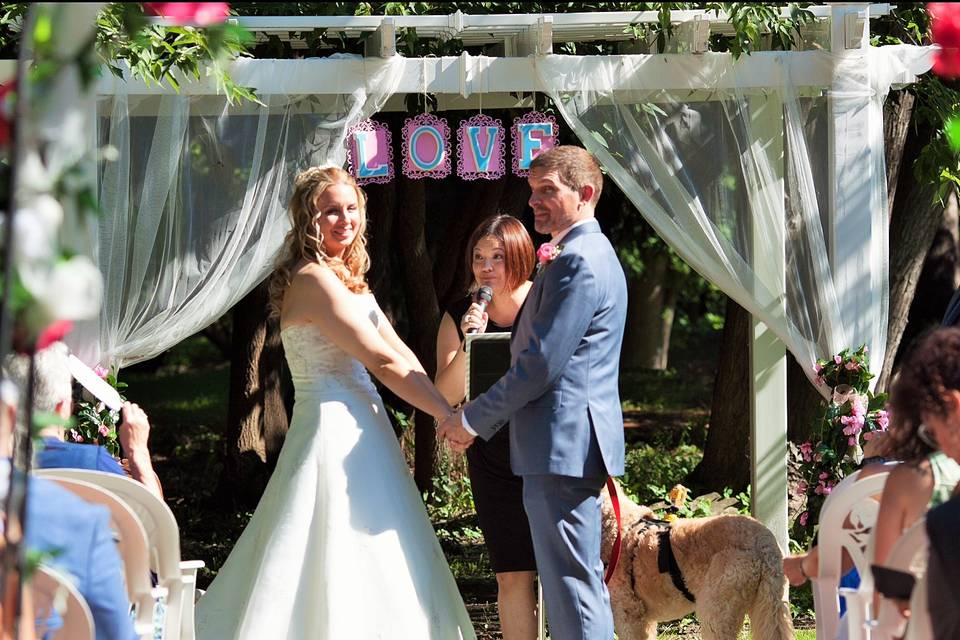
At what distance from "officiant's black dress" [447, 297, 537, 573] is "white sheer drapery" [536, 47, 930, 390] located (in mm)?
1441

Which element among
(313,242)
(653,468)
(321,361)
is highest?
(313,242)

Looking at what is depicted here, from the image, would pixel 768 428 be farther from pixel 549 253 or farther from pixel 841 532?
pixel 841 532

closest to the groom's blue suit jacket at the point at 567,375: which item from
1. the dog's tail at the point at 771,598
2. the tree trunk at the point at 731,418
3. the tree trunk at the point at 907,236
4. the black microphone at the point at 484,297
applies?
the black microphone at the point at 484,297

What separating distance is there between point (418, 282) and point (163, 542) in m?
4.46

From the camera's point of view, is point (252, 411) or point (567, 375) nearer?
point (567, 375)

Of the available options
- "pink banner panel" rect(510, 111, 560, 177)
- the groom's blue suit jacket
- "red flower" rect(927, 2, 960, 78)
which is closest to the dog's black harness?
the groom's blue suit jacket

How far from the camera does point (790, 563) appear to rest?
343cm

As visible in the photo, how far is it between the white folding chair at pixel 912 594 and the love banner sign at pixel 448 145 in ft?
9.55

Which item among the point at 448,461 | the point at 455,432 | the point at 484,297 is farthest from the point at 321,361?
the point at 448,461

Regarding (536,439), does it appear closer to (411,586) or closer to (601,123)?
(411,586)

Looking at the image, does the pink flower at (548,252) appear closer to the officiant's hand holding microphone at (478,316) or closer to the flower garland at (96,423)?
the officiant's hand holding microphone at (478,316)

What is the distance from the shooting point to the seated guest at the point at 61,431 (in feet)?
9.43

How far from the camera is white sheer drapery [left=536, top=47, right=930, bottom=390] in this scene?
5156mm

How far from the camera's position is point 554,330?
363 centimetres
